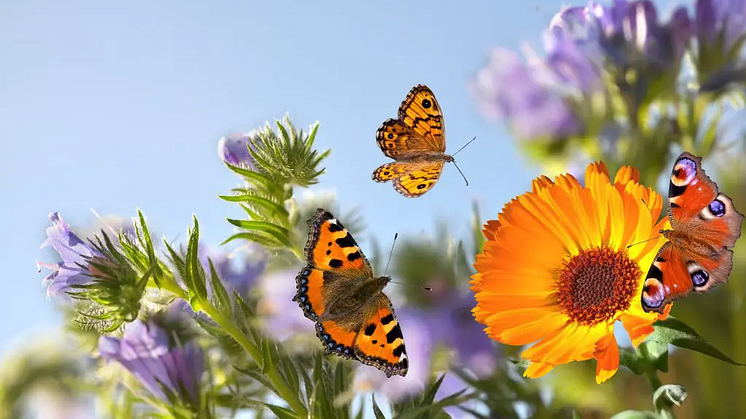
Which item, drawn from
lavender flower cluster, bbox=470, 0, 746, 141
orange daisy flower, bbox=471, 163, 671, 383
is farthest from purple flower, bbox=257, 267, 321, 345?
lavender flower cluster, bbox=470, 0, 746, 141

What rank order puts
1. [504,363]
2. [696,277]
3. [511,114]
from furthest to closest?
[511,114] < [504,363] < [696,277]

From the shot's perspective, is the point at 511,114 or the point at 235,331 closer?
the point at 235,331

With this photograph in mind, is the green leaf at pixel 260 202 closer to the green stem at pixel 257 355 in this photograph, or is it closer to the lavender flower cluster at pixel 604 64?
the green stem at pixel 257 355

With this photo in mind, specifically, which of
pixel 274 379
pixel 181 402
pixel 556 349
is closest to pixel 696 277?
pixel 556 349

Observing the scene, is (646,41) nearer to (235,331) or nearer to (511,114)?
(511,114)

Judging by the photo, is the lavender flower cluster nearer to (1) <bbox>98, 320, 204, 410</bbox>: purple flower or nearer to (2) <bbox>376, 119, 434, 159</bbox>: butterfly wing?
(2) <bbox>376, 119, 434, 159</bbox>: butterfly wing

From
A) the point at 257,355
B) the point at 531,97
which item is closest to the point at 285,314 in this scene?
the point at 257,355
